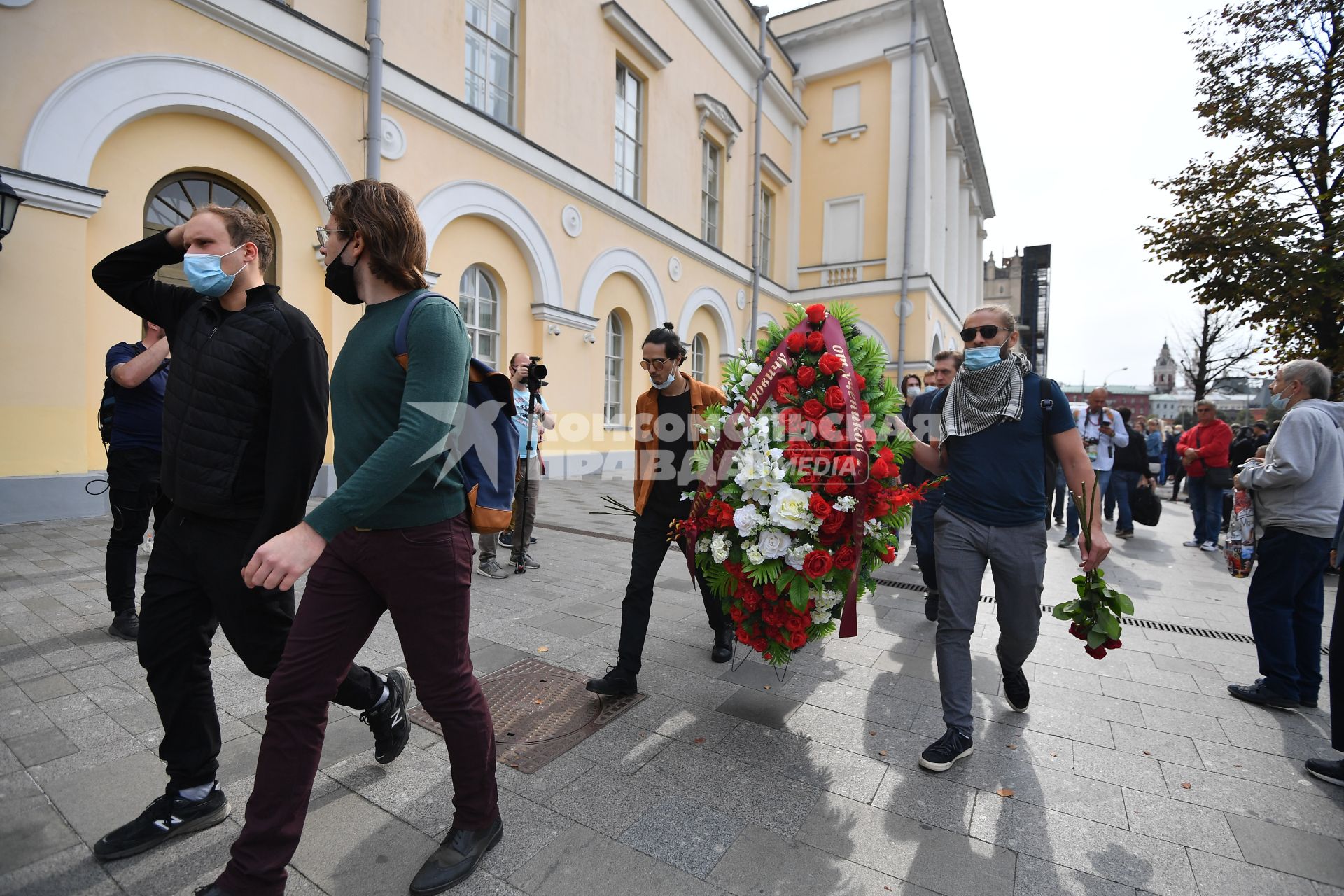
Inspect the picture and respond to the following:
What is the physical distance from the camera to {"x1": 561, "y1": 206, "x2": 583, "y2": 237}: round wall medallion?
12.8m

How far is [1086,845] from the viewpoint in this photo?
236 centimetres

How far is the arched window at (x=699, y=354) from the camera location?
61.6ft

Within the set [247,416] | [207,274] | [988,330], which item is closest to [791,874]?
[247,416]

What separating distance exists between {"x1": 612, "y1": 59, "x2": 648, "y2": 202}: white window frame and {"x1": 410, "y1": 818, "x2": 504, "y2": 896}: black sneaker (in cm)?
1425

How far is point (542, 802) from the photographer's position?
253cm

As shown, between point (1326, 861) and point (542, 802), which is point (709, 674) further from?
point (1326, 861)

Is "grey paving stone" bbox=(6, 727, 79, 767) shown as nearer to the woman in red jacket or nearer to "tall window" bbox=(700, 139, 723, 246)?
the woman in red jacket

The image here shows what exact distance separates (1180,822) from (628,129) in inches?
619

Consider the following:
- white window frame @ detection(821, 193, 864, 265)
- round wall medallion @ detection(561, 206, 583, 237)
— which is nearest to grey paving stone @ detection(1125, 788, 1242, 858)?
round wall medallion @ detection(561, 206, 583, 237)

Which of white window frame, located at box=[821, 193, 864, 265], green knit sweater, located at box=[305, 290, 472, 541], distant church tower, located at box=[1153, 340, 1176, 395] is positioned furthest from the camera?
distant church tower, located at box=[1153, 340, 1176, 395]

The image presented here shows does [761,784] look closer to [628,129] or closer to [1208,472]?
[1208,472]

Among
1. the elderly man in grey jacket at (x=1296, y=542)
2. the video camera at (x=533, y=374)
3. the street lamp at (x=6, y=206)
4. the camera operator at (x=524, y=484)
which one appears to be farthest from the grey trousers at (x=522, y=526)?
the elderly man in grey jacket at (x=1296, y=542)

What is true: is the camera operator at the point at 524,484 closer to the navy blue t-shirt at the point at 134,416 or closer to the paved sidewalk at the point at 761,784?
the paved sidewalk at the point at 761,784

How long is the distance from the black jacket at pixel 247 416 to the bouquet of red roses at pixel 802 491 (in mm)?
1728
